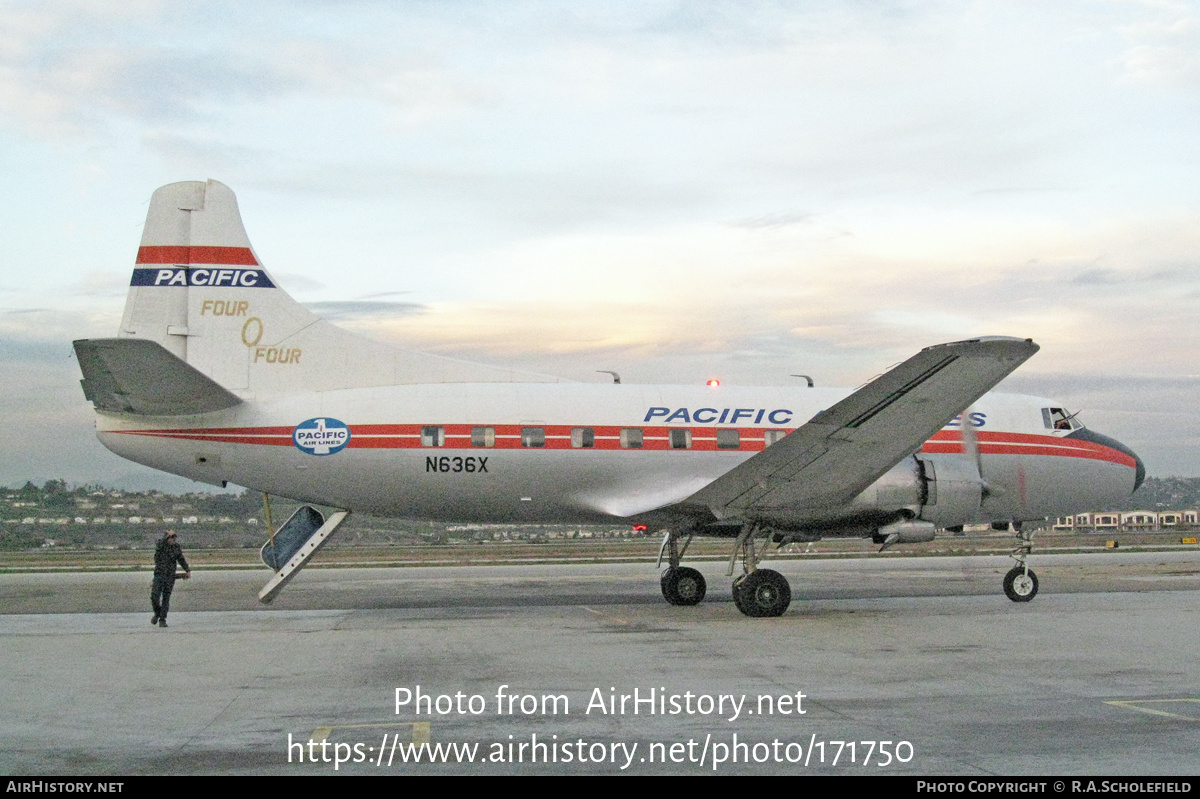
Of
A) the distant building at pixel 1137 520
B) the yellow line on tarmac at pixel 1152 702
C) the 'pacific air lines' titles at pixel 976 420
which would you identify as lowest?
the distant building at pixel 1137 520

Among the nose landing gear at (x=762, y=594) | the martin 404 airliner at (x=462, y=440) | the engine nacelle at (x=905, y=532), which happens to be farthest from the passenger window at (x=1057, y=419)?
the nose landing gear at (x=762, y=594)

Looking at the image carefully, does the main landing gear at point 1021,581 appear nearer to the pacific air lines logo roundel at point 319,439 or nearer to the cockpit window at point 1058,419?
the cockpit window at point 1058,419

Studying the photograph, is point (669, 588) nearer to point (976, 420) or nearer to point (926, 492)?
point (926, 492)

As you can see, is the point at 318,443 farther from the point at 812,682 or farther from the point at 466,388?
the point at 812,682

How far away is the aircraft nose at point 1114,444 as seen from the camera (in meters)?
20.6

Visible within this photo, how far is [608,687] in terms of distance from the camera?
1020 centimetres

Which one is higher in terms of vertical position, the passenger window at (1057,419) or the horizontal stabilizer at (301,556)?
the passenger window at (1057,419)

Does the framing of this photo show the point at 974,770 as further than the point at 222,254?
No

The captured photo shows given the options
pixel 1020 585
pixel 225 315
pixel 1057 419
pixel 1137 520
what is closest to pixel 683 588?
pixel 1020 585

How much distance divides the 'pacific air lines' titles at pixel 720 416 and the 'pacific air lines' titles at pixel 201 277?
752 centimetres

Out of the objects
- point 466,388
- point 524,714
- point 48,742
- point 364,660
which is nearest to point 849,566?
point 466,388

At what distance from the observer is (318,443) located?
57.2 ft

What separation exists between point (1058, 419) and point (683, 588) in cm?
835
